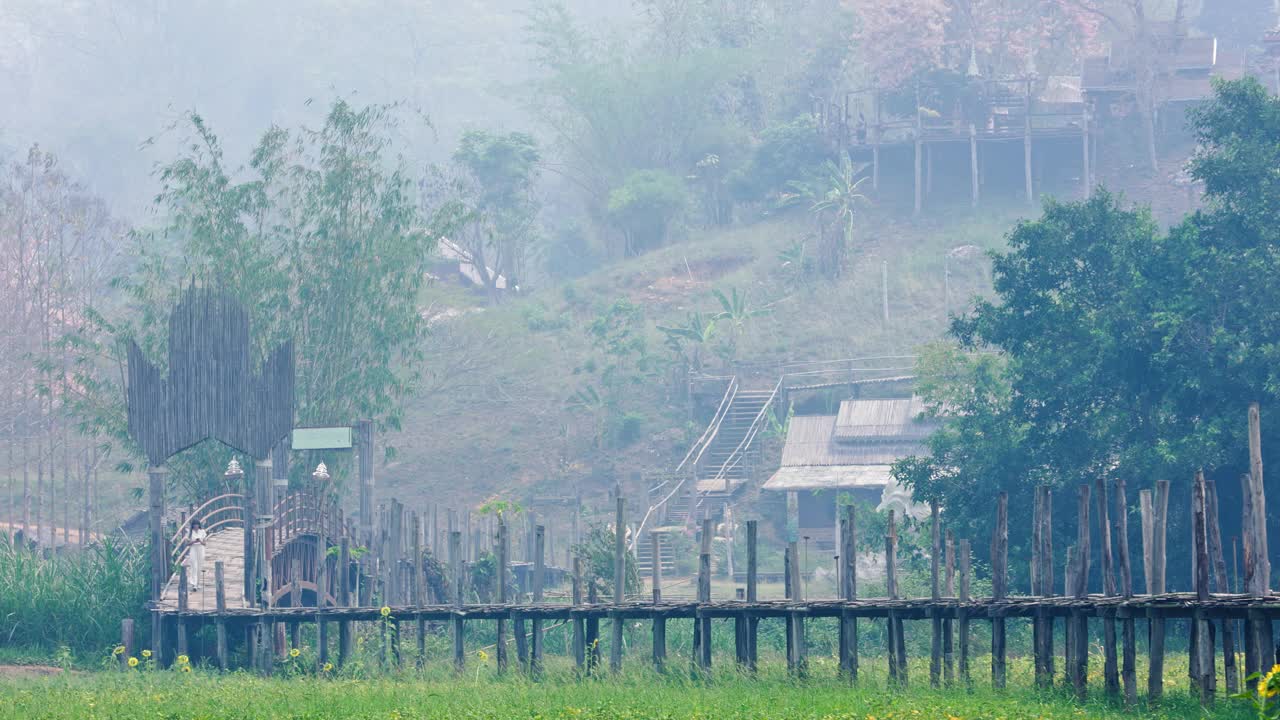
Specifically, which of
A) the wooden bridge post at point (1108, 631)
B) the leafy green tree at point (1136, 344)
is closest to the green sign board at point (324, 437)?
the leafy green tree at point (1136, 344)

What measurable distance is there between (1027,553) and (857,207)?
36.5 m

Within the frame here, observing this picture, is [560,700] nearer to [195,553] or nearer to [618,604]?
[618,604]

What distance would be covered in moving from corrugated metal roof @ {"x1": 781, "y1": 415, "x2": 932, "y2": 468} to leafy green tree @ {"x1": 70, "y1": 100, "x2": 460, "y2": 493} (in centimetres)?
1185

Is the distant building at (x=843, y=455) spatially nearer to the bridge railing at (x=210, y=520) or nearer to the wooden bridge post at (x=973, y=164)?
the wooden bridge post at (x=973, y=164)

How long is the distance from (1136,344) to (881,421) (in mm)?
17453

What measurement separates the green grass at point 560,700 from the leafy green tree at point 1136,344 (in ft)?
29.6

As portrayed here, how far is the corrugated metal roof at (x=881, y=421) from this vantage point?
1777 inches

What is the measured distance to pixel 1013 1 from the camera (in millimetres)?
65938

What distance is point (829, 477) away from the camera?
4381 cm

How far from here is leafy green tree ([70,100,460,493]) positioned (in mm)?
36938

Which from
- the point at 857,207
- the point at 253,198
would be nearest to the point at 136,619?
the point at 253,198

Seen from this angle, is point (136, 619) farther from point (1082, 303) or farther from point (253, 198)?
point (1082, 303)

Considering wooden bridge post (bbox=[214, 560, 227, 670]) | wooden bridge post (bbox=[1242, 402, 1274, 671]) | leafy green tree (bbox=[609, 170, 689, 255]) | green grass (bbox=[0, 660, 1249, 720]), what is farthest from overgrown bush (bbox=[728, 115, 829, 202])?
wooden bridge post (bbox=[1242, 402, 1274, 671])

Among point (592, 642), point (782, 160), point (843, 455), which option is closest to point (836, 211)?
point (782, 160)
